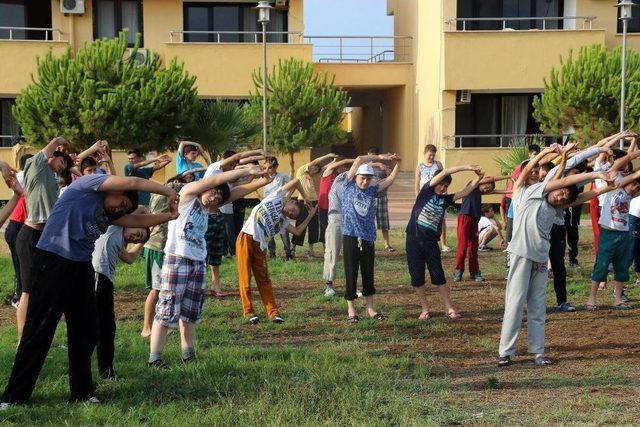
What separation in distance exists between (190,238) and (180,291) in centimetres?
47

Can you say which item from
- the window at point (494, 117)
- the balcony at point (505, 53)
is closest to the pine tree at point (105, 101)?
the balcony at point (505, 53)

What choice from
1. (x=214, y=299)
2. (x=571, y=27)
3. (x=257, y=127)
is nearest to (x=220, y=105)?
(x=257, y=127)

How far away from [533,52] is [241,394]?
77.3 ft

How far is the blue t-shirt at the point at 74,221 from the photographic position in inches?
288

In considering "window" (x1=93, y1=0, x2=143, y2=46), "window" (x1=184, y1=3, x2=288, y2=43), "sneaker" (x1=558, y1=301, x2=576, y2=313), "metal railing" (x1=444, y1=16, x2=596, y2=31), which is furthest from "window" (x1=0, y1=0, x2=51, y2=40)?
"sneaker" (x1=558, y1=301, x2=576, y2=313)

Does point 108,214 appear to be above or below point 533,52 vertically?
below

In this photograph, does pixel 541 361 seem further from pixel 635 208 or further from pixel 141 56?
pixel 141 56

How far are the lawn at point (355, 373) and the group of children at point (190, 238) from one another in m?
0.32

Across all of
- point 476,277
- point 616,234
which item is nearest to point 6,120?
point 476,277

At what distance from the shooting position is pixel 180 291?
8836mm

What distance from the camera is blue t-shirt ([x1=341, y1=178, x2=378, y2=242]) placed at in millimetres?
11406

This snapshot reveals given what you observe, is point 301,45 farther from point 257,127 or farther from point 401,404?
point 401,404

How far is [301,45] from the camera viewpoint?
3055 centimetres

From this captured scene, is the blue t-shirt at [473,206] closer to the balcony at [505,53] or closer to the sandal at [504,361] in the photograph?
the sandal at [504,361]
